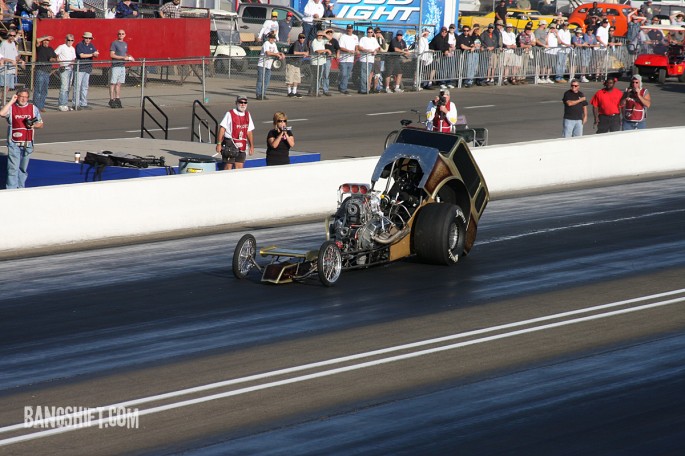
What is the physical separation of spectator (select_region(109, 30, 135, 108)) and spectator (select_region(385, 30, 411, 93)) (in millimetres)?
8038

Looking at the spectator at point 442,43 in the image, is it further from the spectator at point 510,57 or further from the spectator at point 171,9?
the spectator at point 171,9

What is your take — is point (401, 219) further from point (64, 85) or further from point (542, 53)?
point (542, 53)

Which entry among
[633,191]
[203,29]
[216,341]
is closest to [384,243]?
[216,341]

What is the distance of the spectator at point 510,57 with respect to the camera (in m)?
37.2

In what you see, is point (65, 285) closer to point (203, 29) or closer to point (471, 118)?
point (471, 118)

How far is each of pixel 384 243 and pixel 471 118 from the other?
57.5 feet

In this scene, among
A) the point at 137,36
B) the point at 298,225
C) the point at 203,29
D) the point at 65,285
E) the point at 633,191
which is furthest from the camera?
the point at 203,29

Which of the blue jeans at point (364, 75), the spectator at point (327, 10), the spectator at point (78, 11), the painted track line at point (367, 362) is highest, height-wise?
the spectator at point (327, 10)

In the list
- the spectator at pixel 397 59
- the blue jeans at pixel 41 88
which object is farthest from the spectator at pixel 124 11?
the spectator at pixel 397 59

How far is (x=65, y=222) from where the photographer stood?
16625mm

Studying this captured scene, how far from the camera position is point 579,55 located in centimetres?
3972

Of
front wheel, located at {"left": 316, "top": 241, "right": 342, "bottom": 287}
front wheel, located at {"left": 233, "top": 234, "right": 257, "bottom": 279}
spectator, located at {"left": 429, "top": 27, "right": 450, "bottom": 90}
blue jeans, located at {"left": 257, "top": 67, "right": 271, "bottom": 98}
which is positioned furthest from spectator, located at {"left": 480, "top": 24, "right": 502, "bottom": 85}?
front wheel, located at {"left": 316, "top": 241, "right": 342, "bottom": 287}

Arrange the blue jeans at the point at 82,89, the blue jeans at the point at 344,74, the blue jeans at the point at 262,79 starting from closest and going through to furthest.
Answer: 1. the blue jeans at the point at 82,89
2. the blue jeans at the point at 262,79
3. the blue jeans at the point at 344,74

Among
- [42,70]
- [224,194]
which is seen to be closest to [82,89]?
[42,70]
